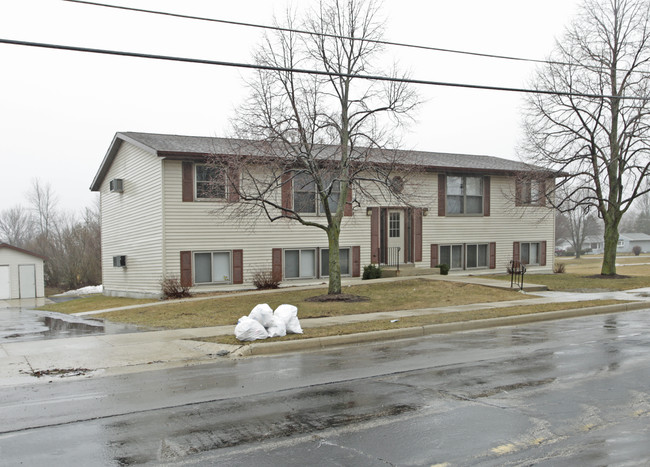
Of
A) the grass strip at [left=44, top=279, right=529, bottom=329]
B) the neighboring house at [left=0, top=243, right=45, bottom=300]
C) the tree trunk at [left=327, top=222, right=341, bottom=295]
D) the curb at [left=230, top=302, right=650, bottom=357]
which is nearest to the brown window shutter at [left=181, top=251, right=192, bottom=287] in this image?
the grass strip at [left=44, top=279, right=529, bottom=329]

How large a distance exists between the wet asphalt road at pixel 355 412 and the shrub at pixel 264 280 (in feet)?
43.5

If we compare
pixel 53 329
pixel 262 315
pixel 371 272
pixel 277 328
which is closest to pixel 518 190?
pixel 371 272

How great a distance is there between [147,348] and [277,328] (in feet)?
8.55

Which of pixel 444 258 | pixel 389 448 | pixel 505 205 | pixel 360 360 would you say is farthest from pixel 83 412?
pixel 505 205

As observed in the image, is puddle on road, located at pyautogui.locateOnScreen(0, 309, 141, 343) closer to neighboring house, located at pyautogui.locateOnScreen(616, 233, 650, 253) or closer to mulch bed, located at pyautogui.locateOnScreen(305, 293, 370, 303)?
mulch bed, located at pyautogui.locateOnScreen(305, 293, 370, 303)

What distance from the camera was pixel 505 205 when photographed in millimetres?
29938

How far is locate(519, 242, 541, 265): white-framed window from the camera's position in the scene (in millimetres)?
30675

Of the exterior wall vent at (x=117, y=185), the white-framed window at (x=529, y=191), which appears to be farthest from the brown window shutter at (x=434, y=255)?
the exterior wall vent at (x=117, y=185)

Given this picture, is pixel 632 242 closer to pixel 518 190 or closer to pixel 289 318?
pixel 518 190

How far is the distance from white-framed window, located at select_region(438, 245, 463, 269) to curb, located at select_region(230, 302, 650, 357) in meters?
11.6

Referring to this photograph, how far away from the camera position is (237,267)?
78.4 feet

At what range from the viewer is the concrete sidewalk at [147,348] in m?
9.75

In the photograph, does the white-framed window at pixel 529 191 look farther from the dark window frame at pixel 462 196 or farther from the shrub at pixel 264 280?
the shrub at pixel 264 280

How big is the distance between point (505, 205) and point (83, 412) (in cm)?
2631
